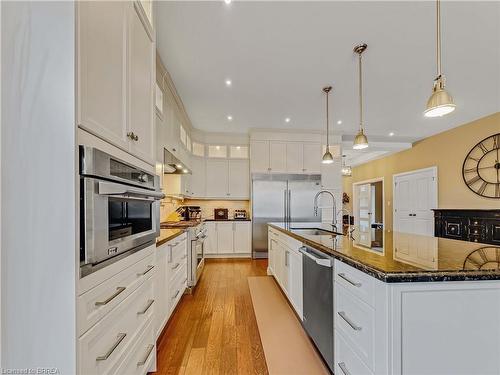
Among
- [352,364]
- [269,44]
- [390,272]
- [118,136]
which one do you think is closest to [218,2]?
[269,44]

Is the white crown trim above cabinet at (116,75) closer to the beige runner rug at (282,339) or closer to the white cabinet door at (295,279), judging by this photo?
the white cabinet door at (295,279)

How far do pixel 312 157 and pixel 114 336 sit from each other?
195 inches

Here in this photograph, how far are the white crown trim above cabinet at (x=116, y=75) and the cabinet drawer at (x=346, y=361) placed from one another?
1577 mm

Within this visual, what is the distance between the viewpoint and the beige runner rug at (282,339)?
1.72 m

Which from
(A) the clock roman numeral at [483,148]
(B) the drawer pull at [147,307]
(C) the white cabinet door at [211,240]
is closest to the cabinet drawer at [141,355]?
(B) the drawer pull at [147,307]

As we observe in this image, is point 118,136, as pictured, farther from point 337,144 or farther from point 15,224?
point 337,144

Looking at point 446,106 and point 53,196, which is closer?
point 53,196

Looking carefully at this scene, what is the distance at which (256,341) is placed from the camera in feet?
6.68

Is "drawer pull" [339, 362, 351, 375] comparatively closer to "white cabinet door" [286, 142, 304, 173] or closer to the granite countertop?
the granite countertop

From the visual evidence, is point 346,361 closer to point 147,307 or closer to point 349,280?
point 349,280

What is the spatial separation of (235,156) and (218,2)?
146 inches

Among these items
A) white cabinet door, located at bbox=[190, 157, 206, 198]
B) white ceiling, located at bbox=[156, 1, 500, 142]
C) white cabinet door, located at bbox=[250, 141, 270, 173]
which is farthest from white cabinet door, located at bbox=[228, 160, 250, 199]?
white ceiling, located at bbox=[156, 1, 500, 142]

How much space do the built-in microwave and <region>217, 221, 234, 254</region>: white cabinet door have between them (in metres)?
3.77

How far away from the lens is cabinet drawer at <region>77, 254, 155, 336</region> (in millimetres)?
842
